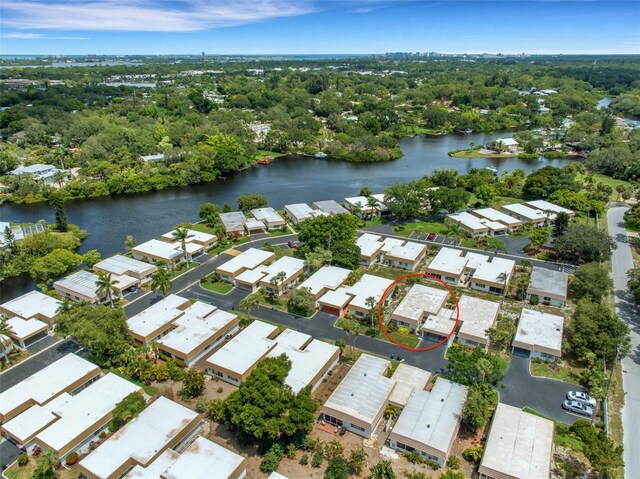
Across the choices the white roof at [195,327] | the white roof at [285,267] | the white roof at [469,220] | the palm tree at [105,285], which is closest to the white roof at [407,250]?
the white roof at [469,220]

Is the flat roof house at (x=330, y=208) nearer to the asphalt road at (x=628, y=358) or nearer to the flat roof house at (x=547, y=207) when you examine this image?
the flat roof house at (x=547, y=207)

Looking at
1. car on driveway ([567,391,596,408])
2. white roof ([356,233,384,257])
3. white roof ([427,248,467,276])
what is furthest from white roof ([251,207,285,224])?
car on driveway ([567,391,596,408])

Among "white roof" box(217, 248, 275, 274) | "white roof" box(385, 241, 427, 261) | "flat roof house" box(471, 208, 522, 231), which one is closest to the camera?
"white roof" box(217, 248, 275, 274)

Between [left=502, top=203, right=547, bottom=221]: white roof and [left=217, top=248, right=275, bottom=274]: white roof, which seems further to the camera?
[left=502, top=203, right=547, bottom=221]: white roof

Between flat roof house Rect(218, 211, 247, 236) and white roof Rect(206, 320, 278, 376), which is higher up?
flat roof house Rect(218, 211, 247, 236)

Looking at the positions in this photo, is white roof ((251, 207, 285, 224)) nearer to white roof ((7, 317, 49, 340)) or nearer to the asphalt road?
white roof ((7, 317, 49, 340))

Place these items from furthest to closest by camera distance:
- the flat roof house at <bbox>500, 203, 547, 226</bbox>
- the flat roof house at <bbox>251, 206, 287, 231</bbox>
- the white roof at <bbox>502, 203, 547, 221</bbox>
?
the white roof at <bbox>502, 203, 547, 221</bbox>
the flat roof house at <bbox>500, 203, 547, 226</bbox>
the flat roof house at <bbox>251, 206, 287, 231</bbox>
